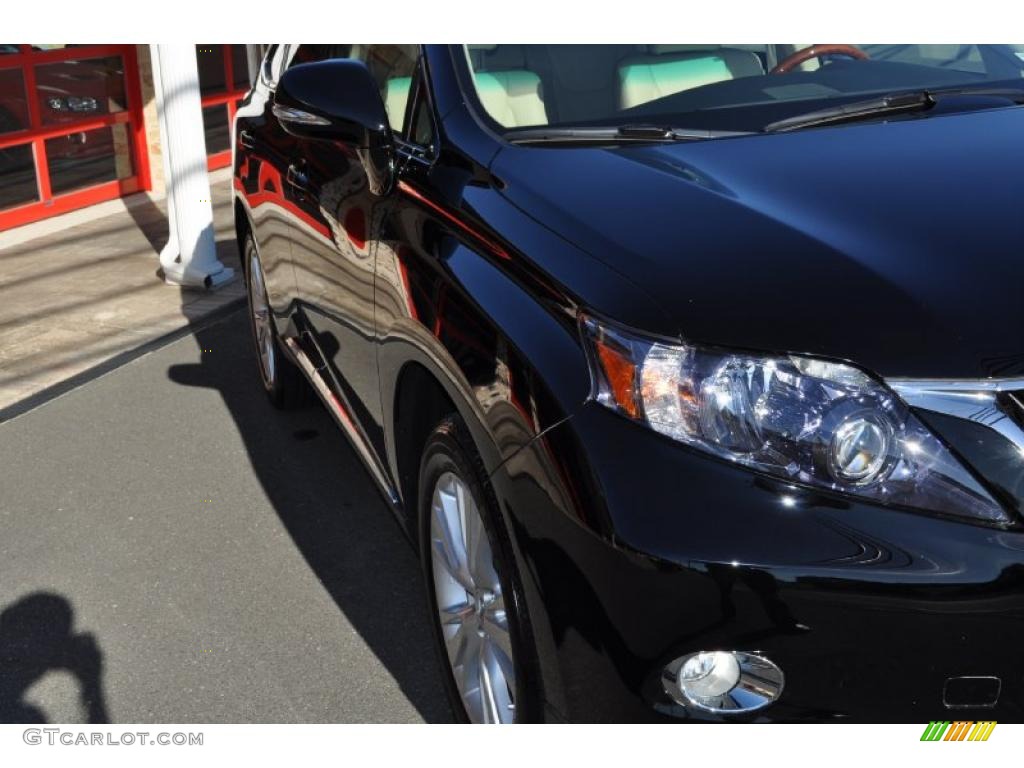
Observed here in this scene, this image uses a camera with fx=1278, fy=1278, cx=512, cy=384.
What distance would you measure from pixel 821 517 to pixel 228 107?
34.8 ft

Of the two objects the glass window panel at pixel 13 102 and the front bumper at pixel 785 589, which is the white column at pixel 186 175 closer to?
the glass window panel at pixel 13 102

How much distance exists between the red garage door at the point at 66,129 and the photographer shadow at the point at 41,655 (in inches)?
242

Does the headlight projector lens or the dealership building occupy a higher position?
the headlight projector lens

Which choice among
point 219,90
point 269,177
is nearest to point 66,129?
point 219,90

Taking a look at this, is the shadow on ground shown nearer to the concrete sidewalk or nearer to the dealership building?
the concrete sidewalk

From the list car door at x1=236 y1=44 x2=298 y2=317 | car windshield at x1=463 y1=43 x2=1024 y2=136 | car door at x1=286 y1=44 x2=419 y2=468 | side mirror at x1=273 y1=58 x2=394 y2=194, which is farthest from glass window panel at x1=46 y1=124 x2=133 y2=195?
car windshield at x1=463 y1=43 x2=1024 y2=136

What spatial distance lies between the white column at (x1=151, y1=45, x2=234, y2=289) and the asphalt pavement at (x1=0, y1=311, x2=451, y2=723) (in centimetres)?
217

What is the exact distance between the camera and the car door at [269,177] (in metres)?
4.07

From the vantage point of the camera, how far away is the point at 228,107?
11680mm

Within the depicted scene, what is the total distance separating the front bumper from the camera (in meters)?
1.86

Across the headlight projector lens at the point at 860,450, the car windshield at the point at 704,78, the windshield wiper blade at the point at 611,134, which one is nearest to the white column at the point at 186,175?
the car windshield at the point at 704,78

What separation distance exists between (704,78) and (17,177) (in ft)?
24.0

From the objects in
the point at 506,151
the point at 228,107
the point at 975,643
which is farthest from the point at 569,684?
the point at 228,107

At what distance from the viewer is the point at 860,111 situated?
2.93 meters
